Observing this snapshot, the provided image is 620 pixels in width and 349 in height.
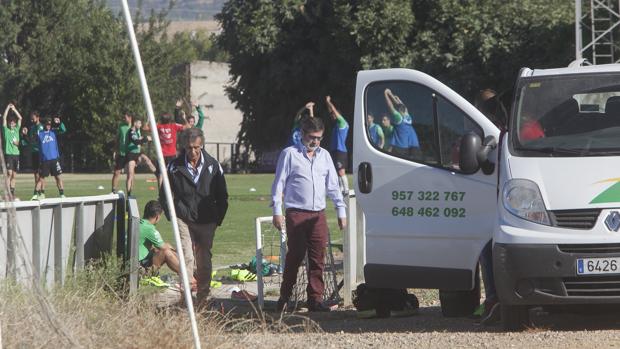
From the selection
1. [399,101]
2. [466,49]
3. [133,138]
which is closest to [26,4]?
[466,49]

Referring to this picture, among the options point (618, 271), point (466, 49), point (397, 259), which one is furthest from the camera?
point (466, 49)

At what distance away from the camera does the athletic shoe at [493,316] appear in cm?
995

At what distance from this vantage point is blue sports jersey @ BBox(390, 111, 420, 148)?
1008 cm

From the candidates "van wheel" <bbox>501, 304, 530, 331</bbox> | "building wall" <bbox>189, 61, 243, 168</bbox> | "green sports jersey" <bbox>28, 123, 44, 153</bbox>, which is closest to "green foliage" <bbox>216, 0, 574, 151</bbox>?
"green sports jersey" <bbox>28, 123, 44, 153</bbox>

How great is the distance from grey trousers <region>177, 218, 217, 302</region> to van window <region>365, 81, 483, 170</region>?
1981mm

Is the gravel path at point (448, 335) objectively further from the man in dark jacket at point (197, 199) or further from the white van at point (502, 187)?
the man in dark jacket at point (197, 199)

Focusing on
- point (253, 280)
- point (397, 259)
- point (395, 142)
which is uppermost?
point (395, 142)

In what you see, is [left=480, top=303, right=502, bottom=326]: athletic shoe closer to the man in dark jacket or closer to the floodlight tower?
the man in dark jacket

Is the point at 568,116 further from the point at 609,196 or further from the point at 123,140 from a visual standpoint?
the point at 123,140

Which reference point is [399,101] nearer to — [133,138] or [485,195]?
[485,195]

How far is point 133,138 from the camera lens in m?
26.5

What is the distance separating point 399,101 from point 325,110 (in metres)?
39.8

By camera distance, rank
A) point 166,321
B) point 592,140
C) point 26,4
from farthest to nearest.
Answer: point 26,4, point 592,140, point 166,321

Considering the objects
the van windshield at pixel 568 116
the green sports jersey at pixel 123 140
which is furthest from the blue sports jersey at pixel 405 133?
the green sports jersey at pixel 123 140
